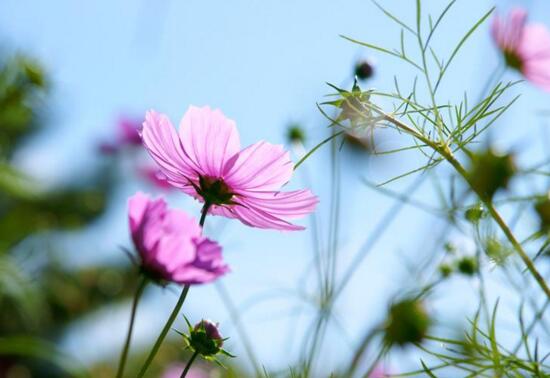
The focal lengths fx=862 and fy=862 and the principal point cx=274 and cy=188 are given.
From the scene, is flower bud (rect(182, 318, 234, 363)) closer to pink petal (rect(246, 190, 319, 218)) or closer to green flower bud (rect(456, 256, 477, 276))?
pink petal (rect(246, 190, 319, 218))

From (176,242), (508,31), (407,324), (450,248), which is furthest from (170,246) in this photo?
(508,31)

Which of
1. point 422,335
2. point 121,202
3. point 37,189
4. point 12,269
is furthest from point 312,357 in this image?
point 121,202

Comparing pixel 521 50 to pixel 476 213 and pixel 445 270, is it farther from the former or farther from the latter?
pixel 476 213

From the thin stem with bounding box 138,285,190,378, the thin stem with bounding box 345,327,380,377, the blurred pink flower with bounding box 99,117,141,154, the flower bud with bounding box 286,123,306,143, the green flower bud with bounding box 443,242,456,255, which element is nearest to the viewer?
the thin stem with bounding box 138,285,190,378

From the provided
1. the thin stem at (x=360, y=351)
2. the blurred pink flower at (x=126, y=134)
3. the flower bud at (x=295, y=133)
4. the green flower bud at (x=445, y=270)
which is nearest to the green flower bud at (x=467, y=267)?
the green flower bud at (x=445, y=270)

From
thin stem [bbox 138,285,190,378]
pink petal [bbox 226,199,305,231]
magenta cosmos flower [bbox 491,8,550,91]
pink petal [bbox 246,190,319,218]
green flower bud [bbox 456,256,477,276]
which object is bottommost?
thin stem [bbox 138,285,190,378]

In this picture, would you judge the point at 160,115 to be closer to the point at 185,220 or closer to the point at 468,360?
the point at 185,220

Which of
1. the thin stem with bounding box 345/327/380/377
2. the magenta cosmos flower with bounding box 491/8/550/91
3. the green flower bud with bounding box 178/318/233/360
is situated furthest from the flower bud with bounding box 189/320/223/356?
the magenta cosmos flower with bounding box 491/8/550/91
